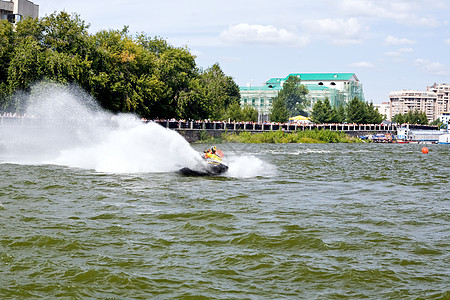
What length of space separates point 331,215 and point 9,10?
7176cm

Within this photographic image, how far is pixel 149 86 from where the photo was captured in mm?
67125

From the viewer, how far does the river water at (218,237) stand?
33.9 ft

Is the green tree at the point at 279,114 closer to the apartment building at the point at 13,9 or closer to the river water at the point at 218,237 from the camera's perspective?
the apartment building at the point at 13,9

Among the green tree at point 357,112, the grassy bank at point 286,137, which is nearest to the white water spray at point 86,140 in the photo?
the grassy bank at point 286,137

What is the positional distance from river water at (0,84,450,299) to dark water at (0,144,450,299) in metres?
0.04

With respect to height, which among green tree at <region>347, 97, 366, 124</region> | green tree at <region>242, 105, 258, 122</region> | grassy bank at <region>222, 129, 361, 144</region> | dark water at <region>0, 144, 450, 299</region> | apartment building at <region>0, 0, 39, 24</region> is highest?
apartment building at <region>0, 0, 39, 24</region>

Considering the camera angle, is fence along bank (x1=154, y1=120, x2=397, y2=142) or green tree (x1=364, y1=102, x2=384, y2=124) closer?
fence along bank (x1=154, y1=120, x2=397, y2=142)

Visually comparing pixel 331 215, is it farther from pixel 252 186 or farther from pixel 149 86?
pixel 149 86

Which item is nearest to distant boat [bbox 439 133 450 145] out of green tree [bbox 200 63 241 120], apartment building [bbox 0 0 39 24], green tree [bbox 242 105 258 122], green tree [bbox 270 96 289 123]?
green tree [bbox 270 96 289 123]

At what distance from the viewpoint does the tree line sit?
54906mm

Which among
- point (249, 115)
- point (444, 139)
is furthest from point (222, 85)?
point (444, 139)

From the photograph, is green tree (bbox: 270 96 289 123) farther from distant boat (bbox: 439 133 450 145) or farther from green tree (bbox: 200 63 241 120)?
distant boat (bbox: 439 133 450 145)

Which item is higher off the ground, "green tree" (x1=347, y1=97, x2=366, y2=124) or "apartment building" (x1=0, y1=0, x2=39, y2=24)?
"apartment building" (x1=0, y1=0, x2=39, y2=24)

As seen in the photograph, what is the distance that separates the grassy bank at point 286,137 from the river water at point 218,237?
55.2 metres
